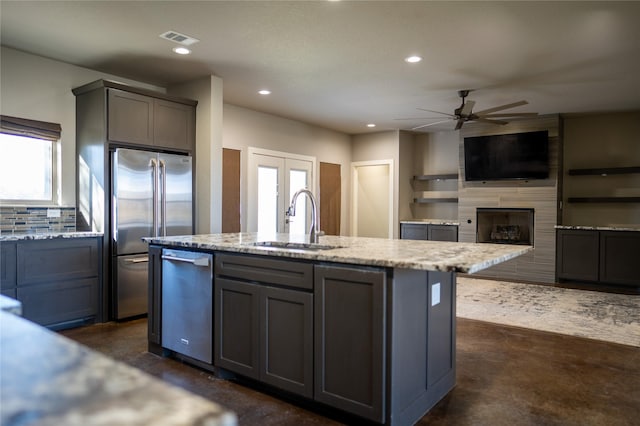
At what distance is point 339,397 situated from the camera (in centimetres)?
224

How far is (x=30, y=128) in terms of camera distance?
4.03 m

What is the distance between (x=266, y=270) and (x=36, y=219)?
9.44 feet

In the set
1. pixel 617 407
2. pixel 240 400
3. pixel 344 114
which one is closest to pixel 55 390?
pixel 240 400

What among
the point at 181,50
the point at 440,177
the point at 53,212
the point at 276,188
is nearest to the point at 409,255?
the point at 181,50

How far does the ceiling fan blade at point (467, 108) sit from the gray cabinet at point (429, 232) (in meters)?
2.71

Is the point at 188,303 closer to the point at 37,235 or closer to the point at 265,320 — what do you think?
A: the point at 265,320

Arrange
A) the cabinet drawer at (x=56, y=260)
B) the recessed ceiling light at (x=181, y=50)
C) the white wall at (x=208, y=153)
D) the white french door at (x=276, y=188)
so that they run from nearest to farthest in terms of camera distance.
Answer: the cabinet drawer at (x=56, y=260) < the recessed ceiling light at (x=181, y=50) < the white wall at (x=208, y=153) < the white french door at (x=276, y=188)

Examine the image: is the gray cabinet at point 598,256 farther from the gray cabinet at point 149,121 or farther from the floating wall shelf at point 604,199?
the gray cabinet at point 149,121

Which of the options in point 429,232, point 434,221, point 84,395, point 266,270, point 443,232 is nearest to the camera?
point 84,395

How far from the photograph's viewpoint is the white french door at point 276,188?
632 centimetres

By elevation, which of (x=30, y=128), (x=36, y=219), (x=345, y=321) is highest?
(x=30, y=128)

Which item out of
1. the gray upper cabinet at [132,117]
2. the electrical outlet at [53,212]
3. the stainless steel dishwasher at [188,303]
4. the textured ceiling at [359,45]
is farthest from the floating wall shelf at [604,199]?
the electrical outlet at [53,212]

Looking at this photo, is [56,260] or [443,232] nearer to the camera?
[56,260]

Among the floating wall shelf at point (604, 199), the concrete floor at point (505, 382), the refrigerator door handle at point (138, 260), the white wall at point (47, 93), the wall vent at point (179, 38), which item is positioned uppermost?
the wall vent at point (179, 38)
